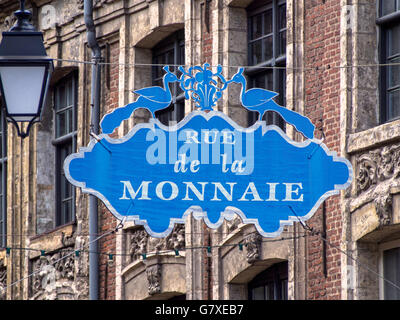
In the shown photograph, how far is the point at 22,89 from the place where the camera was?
13.8 metres

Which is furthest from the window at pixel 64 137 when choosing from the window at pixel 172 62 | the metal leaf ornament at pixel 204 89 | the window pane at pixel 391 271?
the metal leaf ornament at pixel 204 89

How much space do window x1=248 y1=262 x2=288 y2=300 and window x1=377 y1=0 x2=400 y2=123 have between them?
2690 millimetres

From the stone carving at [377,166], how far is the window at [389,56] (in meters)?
0.54

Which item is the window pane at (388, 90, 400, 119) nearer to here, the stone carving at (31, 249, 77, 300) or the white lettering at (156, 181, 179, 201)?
the white lettering at (156, 181, 179, 201)

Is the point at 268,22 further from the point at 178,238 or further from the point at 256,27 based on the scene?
the point at 178,238

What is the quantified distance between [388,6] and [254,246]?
11.7 feet

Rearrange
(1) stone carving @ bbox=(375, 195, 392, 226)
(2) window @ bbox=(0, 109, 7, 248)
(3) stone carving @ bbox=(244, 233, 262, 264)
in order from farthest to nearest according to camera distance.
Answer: (2) window @ bbox=(0, 109, 7, 248), (3) stone carving @ bbox=(244, 233, 262, 264), (1) stone carving @ bbox=(375, 195, 392, 226)

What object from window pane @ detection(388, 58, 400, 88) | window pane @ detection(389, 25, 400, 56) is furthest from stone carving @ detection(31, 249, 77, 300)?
window pane @ detection(389, 25, 400, 56)

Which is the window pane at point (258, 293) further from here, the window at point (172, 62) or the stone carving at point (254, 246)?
the window at point (172, 62)

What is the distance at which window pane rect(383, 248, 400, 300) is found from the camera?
1839 centimetres

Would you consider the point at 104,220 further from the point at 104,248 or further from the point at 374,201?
the point at 374,201

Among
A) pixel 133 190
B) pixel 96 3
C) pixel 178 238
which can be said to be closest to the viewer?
pixel 133 190

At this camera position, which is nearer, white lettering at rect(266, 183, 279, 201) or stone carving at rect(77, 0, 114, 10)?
white lettering at rect(266, 183, 279, 201)

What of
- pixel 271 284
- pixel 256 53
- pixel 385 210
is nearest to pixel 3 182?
pixel 256 53
